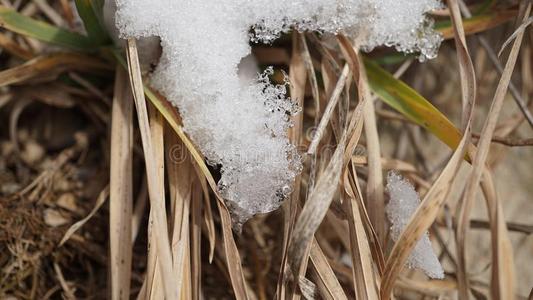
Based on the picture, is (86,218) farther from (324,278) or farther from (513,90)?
(513,90)

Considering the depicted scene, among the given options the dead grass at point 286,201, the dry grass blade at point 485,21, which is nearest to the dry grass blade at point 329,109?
the dead grass at point 286,201

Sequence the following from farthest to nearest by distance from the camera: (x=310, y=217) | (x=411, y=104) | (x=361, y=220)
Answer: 1. (x=411, y=104)
2. (x=361, y=220)
3. (x=310, y=217)

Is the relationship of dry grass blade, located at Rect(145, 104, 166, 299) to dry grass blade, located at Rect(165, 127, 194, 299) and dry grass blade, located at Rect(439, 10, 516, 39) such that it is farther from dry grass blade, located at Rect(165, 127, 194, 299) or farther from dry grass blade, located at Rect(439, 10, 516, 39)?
dry grass blade, located at Rect(439, 10, 516, 39)

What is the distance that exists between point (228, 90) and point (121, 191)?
0.71 feet

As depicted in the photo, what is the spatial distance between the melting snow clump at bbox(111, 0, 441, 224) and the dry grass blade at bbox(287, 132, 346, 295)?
76 millimetres

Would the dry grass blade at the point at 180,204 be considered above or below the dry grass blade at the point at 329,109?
below

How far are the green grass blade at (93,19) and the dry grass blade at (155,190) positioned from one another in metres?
0.10

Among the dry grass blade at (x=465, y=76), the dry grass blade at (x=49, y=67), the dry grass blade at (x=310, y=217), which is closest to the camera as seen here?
the dry grass blade at (x=310, y=217)

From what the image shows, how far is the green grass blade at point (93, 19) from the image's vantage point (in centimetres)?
81

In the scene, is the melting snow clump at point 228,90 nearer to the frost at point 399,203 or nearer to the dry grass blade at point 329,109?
the dry grass blade at point 329,109

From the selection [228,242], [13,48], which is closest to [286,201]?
[228,242]

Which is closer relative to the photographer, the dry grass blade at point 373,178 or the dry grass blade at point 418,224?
the dry grass blade at point 418,224

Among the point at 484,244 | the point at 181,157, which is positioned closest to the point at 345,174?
the point at 181,157

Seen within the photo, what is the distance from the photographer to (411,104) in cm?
87
